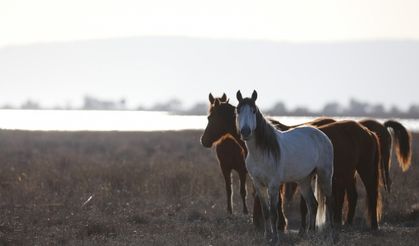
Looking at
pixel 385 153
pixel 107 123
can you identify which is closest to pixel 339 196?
pixel 385 153

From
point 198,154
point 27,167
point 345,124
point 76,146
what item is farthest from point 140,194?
point 76,146

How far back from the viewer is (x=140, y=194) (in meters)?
16.8

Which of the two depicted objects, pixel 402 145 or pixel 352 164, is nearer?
pixel 352 164

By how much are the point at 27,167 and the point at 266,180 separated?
1123cm

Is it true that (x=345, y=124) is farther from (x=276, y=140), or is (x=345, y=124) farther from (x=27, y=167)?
(x=27, y=167)

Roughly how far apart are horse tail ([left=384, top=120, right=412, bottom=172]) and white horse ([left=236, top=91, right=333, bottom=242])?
15.0 feet

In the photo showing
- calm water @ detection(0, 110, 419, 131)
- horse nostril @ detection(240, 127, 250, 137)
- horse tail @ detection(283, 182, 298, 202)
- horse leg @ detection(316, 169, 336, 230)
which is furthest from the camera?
calm water @ detection(0, 110, 419, 131)

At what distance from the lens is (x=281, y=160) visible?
10508 millimetres

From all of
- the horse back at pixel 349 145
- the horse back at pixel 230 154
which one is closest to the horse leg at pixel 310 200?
the horse back at pixel 349 145

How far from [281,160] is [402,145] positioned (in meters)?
5.94

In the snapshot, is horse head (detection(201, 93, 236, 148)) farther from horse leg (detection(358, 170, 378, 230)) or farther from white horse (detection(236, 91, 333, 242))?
horse leg (detection(358, 170, 378, 230))

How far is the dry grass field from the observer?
11.2 metres

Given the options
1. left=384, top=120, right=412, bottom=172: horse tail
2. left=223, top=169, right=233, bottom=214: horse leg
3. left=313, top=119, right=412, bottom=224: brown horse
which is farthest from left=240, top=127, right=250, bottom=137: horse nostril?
left=384, top=120, right=412, bottom=172: horse tail

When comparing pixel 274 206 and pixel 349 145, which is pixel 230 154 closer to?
pixel 349 145
